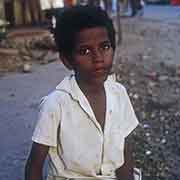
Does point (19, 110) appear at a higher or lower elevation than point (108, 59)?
lower

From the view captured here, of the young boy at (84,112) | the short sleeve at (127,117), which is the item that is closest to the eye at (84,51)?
the young boy at (84,112)

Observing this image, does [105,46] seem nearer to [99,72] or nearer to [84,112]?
[99,72]

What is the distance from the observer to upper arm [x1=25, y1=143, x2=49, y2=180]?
2.07 meters

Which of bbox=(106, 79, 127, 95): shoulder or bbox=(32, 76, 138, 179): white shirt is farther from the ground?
bbox=(106, 79, 127, 95): shoulder

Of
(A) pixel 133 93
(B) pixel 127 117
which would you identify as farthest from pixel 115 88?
(A) pixel 133 93

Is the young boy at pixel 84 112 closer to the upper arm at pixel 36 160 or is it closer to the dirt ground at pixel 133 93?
the upper arm at pixel 36 160

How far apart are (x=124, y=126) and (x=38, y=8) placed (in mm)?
9095

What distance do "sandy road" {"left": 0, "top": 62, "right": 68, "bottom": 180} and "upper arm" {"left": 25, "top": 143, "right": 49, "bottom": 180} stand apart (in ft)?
4.08

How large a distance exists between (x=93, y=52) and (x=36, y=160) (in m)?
0.47

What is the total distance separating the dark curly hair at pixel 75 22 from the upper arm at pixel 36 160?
1.22ft

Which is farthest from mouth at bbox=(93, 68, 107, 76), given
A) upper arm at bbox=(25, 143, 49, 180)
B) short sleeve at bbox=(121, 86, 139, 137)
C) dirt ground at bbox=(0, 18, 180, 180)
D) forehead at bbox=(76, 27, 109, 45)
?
dirt ground at bbox=(0, 18, 180, 180)

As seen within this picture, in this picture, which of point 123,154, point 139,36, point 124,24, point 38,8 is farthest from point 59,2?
point 123,154

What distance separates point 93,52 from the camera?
199cm

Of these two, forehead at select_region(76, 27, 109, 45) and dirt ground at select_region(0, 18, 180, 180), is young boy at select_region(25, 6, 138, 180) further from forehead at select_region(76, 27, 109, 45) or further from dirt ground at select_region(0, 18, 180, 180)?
dirt ground at select_region(0, 18, 180, 180)
